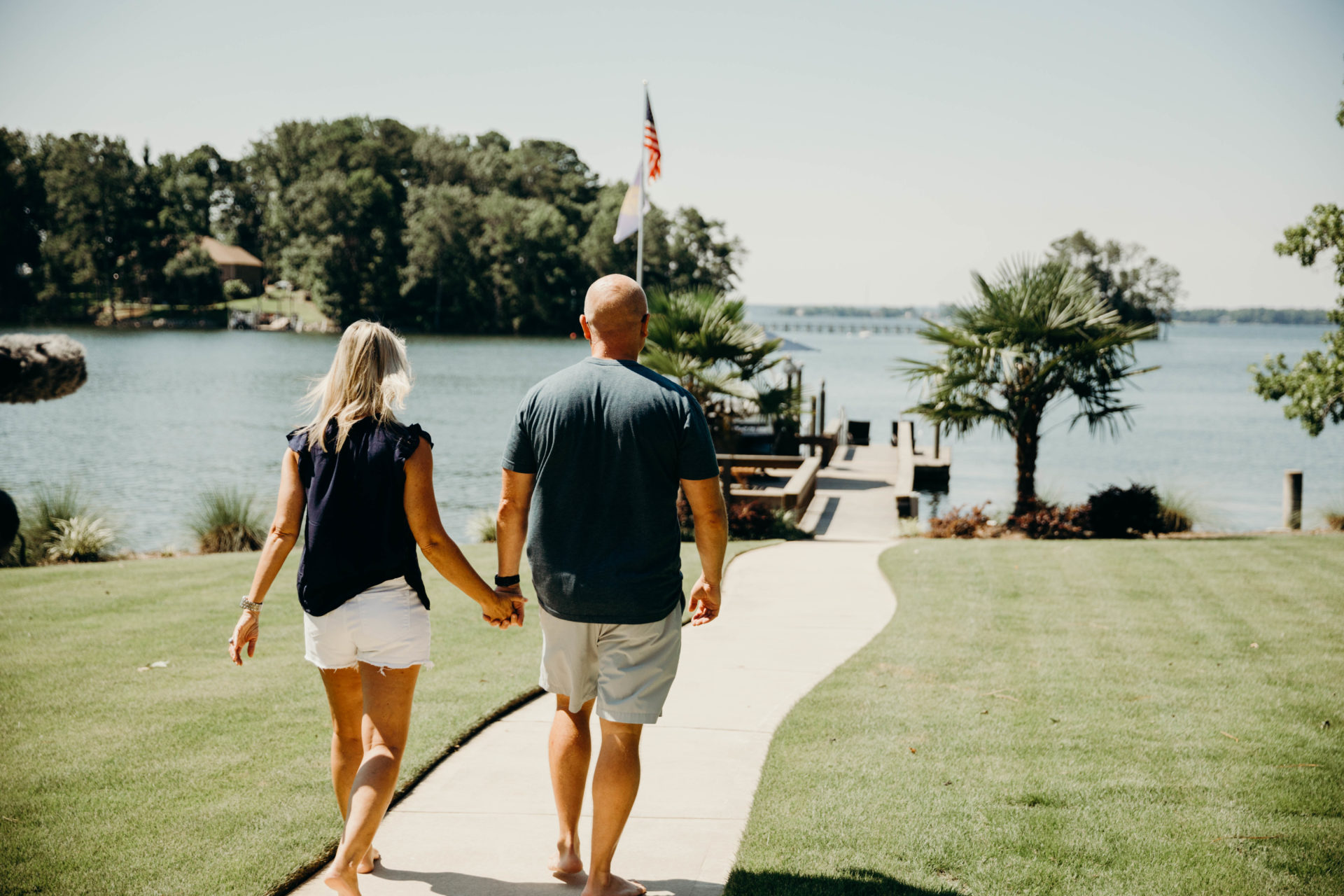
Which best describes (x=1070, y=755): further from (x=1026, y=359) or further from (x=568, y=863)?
(x=1026, y=359)

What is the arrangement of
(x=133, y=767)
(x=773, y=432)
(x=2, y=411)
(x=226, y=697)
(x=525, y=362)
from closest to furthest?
(x=133, y=767) < (x=226, y=697) < (x=773, y=432) < (x=2, y=411) < (x=525, y=362)

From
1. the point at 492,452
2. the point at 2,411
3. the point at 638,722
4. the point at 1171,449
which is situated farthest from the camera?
the point at 1171,449

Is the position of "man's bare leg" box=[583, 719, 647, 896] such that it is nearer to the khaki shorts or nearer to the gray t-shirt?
the khaki shorts

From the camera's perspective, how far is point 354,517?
3186 millimetres

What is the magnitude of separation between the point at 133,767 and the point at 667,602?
9.91ft

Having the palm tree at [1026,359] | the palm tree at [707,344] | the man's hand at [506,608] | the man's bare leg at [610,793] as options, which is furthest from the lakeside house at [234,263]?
the man's bare leg at [610,793]

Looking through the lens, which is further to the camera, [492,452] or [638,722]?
[492,452]

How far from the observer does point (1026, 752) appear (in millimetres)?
4848

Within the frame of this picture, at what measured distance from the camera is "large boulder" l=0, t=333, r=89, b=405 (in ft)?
36.1

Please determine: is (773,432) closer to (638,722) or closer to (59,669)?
(59,669)

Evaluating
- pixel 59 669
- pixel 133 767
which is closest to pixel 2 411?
pixel 59 669

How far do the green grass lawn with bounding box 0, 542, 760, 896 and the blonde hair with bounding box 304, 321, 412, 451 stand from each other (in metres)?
1.72

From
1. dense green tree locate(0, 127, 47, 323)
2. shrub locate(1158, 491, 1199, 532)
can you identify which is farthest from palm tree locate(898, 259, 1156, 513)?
dense green tree locate(0, 127, 47, 323)

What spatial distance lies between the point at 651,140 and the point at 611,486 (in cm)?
1181
